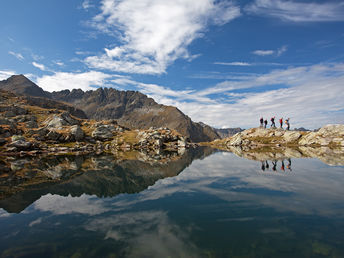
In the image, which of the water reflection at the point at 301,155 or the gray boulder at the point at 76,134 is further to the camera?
the gray boulder at the point at 76,134

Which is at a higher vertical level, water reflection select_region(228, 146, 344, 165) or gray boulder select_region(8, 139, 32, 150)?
water reflection select_region(228, 146, 344, 165)

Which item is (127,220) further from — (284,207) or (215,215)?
(284,207)

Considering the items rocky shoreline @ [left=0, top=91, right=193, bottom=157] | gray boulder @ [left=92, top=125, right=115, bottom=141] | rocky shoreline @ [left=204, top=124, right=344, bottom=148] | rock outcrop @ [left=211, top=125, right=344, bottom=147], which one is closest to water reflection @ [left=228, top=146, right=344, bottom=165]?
rocky shoreline @ [left=204, top=124, right=344, bottom=148]

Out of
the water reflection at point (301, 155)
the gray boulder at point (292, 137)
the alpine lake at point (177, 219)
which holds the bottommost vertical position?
the alpine lake at point (177, 219)

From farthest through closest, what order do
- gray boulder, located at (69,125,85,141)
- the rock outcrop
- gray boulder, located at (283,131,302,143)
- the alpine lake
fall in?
gray boulder, located at (69,125,85,141) → gray boulder, located at (283,131,302,143) → the rock outcrop → the alpine lake

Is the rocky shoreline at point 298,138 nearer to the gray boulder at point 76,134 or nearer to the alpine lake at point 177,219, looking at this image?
the alpine lake at point 177,219

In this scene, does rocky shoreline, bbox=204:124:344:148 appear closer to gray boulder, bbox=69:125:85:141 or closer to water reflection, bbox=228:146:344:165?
water reflection, bbox=228:146:344:165

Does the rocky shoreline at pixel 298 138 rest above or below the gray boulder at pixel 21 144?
above

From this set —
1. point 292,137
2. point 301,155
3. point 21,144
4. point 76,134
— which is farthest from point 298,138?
point 21,144

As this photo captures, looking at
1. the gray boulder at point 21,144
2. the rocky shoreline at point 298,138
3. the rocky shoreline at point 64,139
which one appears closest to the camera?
the gray boulder at point 21,144

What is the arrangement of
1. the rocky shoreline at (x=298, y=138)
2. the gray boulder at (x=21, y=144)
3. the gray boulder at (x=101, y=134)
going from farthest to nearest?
the gray boulder at (x=101, y=134) → the rocky shoreline at (x=298, y=138) → the gray boulder at (x=21, y=144)

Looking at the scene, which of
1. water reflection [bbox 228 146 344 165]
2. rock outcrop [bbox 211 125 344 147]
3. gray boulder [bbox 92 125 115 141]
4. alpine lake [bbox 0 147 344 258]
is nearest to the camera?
alpine lake [bbox 0 147 344 258]

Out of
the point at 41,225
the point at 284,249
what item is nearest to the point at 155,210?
the point at 41,225

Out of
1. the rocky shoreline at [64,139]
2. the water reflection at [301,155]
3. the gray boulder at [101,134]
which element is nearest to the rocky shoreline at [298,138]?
the water reflection at [301,155]
